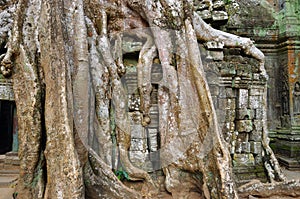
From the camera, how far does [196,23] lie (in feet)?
11.6

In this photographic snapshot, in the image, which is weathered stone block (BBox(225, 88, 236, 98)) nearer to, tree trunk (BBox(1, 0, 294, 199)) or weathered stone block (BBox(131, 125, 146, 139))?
tree trunk (BBox(1, 0, 294, 199))

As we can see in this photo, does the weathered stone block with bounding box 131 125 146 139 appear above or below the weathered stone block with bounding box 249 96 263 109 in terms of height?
below

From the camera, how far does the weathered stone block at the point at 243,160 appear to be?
3525 millimetres

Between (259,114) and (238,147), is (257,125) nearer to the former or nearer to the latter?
(259,114)

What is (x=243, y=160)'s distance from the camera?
139 inches

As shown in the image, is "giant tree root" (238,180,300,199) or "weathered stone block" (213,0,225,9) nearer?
"giant tree root" (238,180,300,199)

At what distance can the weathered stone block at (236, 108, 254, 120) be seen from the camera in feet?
11.7

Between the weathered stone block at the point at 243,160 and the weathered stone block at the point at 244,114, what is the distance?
0.53m

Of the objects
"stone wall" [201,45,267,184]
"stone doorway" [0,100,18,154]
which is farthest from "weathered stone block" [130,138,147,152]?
"stone doorway" [0,100,18,154]

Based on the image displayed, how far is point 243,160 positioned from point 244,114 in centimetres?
64

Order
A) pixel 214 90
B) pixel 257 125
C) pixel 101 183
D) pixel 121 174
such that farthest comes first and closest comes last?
pixel 257 125
pixel 214 90
pixel 121 174
pixel 101 183

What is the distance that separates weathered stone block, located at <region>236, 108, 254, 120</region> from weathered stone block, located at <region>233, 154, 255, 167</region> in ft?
1.75

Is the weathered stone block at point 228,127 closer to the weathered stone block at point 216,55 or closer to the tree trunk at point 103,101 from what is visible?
the tree trunk at point 103,101

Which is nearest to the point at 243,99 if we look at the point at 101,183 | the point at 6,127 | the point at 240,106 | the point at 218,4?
the point at 240,106
